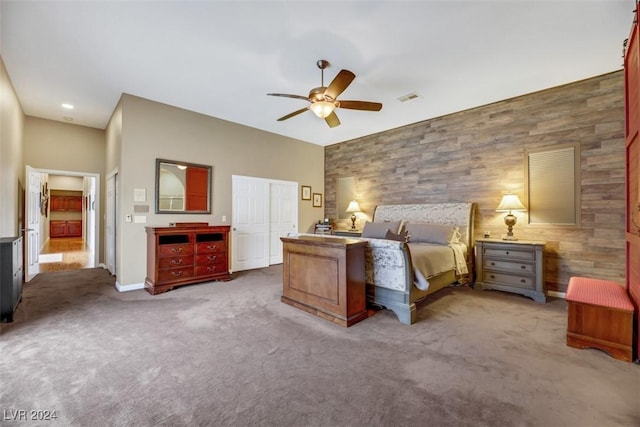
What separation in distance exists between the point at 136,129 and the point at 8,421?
3.90m

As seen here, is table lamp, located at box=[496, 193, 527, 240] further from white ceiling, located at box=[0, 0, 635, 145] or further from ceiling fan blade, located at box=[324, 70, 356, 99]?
ceiling fan blade, located at box=[324, 70, 356, 99]

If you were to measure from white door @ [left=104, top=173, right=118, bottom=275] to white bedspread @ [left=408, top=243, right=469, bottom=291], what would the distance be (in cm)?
510

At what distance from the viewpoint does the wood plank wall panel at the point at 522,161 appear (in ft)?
11.5

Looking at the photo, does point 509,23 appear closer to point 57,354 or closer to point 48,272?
point 57,354

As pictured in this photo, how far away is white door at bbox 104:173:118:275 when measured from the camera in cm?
498

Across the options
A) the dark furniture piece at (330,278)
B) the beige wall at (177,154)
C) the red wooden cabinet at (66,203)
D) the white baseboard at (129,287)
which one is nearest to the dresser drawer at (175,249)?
the beige wall at (177,154)

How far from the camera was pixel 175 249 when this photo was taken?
4.27 meters

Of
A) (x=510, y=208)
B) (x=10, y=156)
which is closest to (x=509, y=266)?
(x=510, y=208)

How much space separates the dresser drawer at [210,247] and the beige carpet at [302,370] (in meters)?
1.27

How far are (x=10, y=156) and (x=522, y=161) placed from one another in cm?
756

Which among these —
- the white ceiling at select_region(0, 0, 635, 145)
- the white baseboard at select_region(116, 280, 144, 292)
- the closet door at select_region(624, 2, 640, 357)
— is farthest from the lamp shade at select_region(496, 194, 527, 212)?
the white baseboard at select_region(116, 280, 144, 292)

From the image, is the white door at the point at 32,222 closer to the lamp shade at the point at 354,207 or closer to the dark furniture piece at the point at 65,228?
the lamp shade at the point at 354,207

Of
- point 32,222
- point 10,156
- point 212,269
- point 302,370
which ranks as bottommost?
→ point 302,370

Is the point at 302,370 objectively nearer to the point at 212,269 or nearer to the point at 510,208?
the point at 212,269
